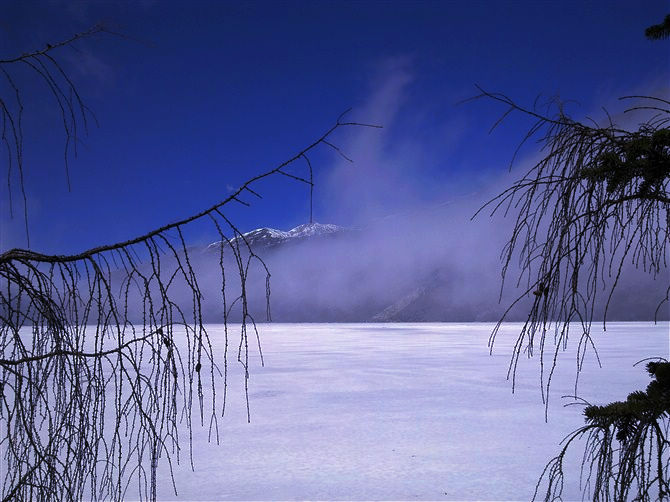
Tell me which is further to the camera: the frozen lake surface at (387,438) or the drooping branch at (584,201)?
the frozen lake surface at (387,438)

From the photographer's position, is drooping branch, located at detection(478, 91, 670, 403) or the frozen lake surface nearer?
drooping branch, located at detection(478, 91, 670, 403)

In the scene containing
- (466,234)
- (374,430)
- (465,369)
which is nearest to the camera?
(374,430)

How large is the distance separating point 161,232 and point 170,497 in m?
3.65

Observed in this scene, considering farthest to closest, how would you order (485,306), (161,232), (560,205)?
(485,306) < (560,205) < (161,232)

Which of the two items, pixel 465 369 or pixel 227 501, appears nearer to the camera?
pixel 227 501

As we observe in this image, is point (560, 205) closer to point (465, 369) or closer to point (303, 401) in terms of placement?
point (303, 401)

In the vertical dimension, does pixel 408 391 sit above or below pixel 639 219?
below

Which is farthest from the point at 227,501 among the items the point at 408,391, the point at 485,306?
the point at 485,306

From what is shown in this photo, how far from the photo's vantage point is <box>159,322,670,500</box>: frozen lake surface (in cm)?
413

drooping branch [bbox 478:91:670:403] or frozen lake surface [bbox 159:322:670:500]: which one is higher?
drooping branch [bbox 478:91:670:403]

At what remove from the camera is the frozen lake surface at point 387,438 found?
4.13m

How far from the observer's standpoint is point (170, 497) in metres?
3.94

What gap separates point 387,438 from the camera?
5461 millimetres

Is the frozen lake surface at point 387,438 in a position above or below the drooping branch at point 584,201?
below
